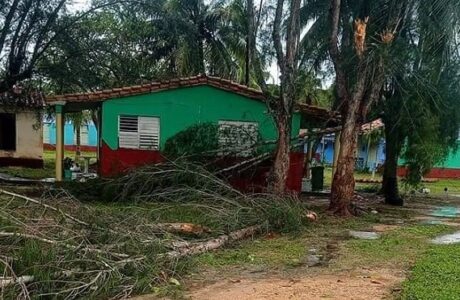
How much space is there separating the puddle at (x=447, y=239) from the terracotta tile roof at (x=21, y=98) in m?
14.0

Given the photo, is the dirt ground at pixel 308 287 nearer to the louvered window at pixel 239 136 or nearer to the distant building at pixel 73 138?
the louvered window at pixel 239 136

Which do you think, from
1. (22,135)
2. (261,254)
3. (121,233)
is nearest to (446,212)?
(261,254)

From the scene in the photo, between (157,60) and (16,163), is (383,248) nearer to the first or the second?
(157,60)

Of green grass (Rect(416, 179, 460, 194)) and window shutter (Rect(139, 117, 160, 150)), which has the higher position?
window shutter (Rect(139, 117, 160, 150))

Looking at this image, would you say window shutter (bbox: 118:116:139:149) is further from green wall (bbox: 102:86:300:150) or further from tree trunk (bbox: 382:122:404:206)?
tree trunk (bbox: 382:122:404:206)

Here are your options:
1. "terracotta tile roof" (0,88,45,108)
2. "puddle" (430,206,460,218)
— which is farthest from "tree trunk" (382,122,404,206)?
"terracotta tile roof" (0,88,45,108)

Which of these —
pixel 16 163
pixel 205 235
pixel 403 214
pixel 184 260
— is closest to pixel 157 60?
pixel 16 163

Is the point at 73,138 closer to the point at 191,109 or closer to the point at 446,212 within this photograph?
the point at 191,109

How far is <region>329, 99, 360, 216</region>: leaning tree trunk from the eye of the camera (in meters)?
13.1

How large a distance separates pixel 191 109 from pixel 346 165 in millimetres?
5239

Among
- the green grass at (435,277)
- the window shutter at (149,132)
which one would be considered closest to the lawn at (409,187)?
the window shutter at (149,132)

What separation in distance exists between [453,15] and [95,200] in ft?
30.8

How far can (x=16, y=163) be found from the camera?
23125mm

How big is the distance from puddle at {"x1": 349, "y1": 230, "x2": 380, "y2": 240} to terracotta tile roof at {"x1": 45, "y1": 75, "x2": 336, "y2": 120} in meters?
5.29
